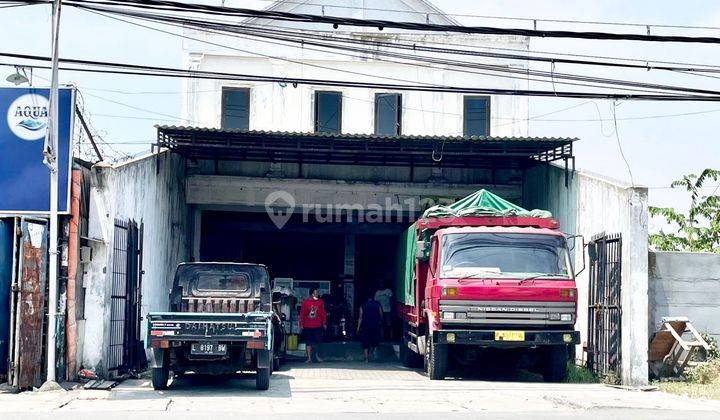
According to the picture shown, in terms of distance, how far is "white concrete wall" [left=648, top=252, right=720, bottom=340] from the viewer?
19.6m

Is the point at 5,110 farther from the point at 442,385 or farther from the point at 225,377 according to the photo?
the point at 442,385

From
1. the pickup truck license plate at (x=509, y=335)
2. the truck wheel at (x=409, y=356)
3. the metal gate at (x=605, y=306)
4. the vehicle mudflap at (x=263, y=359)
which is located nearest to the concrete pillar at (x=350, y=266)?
the truck wheel at (x=409, y=356)

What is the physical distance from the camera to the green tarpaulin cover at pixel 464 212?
19.8 metres

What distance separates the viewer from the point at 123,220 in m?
19.0

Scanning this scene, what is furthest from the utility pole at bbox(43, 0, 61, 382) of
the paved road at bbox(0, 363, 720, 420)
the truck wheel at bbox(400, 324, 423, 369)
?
the truck wheel at bbox(400, 324, 423, 369)

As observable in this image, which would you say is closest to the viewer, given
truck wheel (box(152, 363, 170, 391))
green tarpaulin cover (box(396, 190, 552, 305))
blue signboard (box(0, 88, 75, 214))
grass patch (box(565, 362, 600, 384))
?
truck wheel (box(152, 363, 170, 391))

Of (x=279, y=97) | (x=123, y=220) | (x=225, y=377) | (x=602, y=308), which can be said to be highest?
(x=279, y=97)

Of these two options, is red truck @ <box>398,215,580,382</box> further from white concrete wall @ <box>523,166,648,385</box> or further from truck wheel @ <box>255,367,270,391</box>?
truck wheel @ <box>255,367,270,391</box>

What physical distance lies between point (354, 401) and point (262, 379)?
79.6 inches

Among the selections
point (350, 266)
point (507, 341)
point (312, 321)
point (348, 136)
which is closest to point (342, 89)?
point (350, 266)

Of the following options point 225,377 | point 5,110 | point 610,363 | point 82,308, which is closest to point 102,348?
point 82,308

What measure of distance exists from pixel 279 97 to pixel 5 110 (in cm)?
1575

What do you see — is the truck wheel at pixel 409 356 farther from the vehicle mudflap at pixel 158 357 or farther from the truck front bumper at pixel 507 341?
the vehicle mudflap at pixel 158 357

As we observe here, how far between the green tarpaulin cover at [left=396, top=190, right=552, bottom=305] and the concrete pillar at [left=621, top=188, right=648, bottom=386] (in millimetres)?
1815
